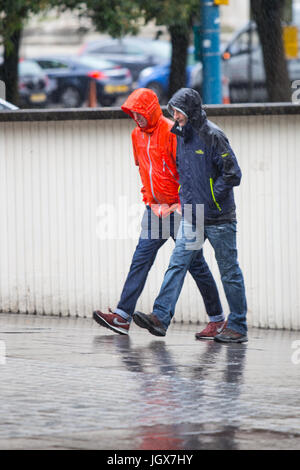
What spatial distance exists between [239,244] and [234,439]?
4496 mm

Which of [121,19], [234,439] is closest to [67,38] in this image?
[121,19]

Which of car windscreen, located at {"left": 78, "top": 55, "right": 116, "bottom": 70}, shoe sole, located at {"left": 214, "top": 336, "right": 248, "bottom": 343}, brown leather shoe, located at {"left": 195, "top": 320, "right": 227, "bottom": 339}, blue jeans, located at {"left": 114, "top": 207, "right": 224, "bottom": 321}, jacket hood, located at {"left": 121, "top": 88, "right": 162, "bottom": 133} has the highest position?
car windscreen, located at {"left": 78, "top": 55, "right": 116, "bottom": 70}

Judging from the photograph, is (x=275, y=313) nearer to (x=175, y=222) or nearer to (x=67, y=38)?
(x=175, y=222)

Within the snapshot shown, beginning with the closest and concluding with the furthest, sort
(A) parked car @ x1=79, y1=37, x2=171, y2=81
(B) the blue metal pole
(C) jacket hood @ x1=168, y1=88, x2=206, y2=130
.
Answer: (C) jacket hood @ x1=168, y1=88, x2=206, y2=130, (B) the blue metal pole, (A) parked car @ x1=79, y1=37, x2=171, y2=81

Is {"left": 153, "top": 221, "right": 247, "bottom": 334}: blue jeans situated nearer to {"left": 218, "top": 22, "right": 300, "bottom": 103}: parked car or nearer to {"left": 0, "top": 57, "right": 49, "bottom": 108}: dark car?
{"left": 218, "top": 22, "right": 300, "bottom": 103}: parked car

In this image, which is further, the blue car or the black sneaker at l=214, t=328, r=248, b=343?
the blue car

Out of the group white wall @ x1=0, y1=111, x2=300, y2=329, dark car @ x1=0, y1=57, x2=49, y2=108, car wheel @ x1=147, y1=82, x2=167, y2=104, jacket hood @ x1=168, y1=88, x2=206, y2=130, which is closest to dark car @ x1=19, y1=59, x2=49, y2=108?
dark car @ x1=0, y1=57, x2=49, y2=108

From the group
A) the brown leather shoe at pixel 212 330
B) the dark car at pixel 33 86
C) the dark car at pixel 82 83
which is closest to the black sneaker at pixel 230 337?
the brown leather shoe at pixel 212 330

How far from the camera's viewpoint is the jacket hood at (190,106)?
27.9 ft

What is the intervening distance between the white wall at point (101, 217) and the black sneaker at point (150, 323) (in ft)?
4.26

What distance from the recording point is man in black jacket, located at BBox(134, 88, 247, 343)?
8.52 m

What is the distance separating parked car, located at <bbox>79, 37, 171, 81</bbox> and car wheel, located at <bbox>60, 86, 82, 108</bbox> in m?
3.52

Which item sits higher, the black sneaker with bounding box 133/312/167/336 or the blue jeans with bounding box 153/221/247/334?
the blue jeans with bounding box 153/221/247/334

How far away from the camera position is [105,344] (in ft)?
28.6
